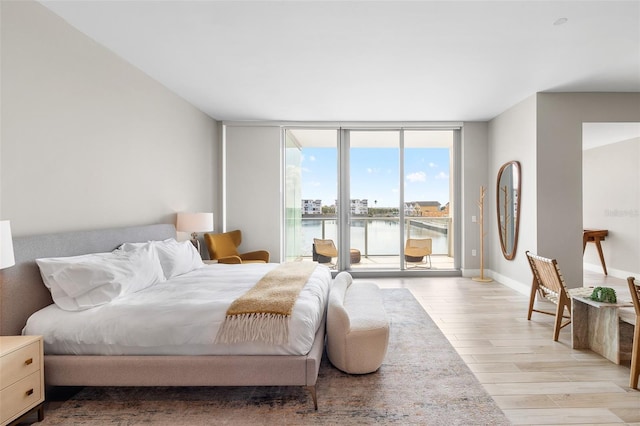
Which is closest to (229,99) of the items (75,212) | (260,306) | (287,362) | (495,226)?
(75,212)

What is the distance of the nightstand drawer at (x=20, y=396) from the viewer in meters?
1.71

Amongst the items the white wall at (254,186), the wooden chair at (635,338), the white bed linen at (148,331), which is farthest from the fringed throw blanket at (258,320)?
the white wall at (254,186)

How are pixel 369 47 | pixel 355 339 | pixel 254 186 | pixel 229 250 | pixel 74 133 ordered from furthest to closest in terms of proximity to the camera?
pixel 254 186 < pixel 229 250 < pixel 369 47 < pixel 74 133 < pixel 355 339

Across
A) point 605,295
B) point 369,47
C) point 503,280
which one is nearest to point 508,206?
point 503,280

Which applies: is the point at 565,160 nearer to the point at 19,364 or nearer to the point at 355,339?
the point at 355,339

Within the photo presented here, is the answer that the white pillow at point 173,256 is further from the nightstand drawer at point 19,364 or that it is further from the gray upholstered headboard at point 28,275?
the nightstand drawer at point 19,364

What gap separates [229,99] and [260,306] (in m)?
3.33

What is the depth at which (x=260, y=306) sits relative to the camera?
2199 millimetres

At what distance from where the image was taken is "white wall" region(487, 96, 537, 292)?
457 centimetres

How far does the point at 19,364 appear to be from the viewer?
180 cm

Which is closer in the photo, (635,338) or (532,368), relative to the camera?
(635,338)

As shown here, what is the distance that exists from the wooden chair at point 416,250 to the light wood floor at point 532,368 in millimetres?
1611

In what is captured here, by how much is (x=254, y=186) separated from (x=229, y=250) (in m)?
1.21

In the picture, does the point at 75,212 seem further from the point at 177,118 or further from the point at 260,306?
the point at 177,118
